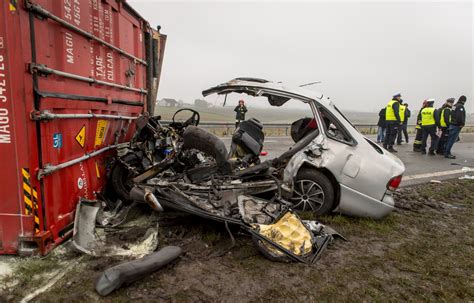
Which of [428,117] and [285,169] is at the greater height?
[428,117]

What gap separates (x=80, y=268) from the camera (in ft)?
8.70

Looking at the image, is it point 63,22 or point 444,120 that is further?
point 444,120

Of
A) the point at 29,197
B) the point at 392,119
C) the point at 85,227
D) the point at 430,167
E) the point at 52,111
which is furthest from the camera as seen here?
the point at 392,119

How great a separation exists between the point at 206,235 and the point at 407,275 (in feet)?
6.41

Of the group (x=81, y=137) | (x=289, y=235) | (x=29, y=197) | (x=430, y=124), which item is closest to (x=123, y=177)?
(x=81, y=137)

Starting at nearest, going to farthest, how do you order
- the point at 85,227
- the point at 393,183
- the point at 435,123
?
the point at 85,227
the point at 393,183
the point at 435,123

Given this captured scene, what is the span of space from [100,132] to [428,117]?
10848mm

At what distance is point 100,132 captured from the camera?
3.97m

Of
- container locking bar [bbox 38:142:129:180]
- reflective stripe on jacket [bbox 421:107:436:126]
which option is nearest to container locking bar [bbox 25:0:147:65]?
container locking bar [bbox 38:142:129:180]

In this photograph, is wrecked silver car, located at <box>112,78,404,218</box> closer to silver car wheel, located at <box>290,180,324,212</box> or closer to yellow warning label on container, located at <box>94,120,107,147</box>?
silver car wheel, located at <box>290,180,324,212</box>

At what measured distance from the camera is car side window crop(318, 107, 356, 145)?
4070 mm

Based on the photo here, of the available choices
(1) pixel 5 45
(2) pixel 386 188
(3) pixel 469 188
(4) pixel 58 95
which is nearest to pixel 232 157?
(2) pixel 386 188

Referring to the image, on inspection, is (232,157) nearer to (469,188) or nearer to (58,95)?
(58,95)

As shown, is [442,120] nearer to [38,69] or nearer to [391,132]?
[391,132]
